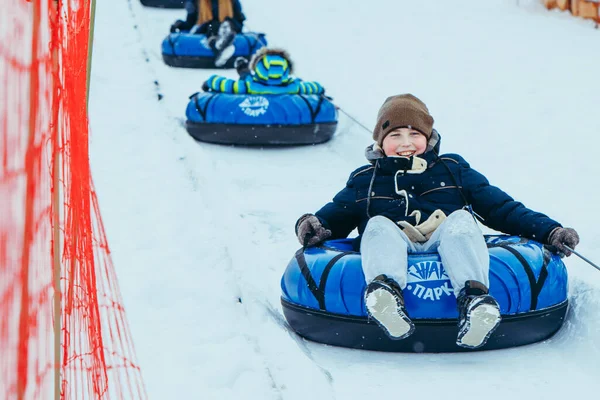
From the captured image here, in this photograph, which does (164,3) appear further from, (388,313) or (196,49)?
(388,313)

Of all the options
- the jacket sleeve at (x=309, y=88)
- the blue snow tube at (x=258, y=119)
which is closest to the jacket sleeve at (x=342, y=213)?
the blue snow tube at (x=258, y=119)

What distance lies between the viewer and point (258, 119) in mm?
6441

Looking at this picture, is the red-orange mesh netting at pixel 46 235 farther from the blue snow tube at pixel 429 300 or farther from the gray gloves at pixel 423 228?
the gray gloves at pixel 423 228

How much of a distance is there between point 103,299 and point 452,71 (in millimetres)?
5636

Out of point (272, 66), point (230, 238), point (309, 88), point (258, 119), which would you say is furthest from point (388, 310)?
point (309, 88)

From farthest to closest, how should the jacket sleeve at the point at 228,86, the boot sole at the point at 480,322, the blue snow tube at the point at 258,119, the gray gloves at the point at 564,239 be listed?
the jacket sleeve at the point at 228,86, the blue snow tube at the point at 258,119, the gray gloves at the point at 564,239, the boot sole at the point at 480,322

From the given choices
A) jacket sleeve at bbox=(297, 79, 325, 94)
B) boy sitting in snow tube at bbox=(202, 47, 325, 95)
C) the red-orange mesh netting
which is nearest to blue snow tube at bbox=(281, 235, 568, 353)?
the red-orange mesh netting

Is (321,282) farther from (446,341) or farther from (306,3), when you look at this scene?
(306,3)

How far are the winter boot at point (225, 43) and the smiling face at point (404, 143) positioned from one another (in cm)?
612

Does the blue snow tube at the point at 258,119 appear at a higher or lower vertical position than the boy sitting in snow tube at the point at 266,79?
lower

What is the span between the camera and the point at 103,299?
3457 mm

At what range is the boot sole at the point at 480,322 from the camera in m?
2.80

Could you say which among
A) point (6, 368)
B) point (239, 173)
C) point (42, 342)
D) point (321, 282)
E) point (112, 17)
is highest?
point (6, 368)

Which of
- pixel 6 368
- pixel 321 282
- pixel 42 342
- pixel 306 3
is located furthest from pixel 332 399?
pixel 306 3
